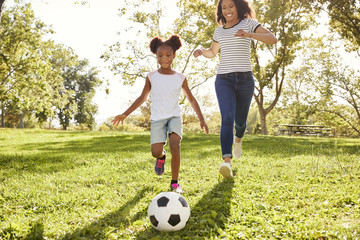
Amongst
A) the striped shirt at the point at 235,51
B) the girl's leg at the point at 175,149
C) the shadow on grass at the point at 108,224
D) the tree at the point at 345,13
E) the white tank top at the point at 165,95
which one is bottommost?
the shadow on grass at the point at 108,224

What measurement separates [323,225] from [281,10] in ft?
60.1

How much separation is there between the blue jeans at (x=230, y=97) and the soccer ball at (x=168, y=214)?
160cm

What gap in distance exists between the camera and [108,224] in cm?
287

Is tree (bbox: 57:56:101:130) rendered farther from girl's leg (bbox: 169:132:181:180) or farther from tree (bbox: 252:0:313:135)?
girl's leg (bbox: 169:132:181:180)

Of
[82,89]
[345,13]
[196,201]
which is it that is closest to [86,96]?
[82,89]

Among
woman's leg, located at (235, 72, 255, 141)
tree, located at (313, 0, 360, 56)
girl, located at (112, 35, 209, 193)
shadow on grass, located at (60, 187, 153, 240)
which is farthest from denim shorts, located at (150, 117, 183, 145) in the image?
tree, located at (313, 0, 360, 56)

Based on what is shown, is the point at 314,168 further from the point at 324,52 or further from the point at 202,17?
the point at 324,52

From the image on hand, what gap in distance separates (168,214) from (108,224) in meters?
0.70

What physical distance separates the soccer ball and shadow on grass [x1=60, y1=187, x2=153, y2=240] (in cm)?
34

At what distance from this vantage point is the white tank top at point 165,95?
3736mm

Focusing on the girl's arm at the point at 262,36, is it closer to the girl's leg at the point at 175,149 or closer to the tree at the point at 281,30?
the girl's leg at the point at 175,149

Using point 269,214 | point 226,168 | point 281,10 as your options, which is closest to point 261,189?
point 226,168

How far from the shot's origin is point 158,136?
3760 millimetres

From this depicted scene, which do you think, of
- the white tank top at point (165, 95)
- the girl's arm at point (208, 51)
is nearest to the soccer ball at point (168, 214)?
the white tank top at point (165, 95)
